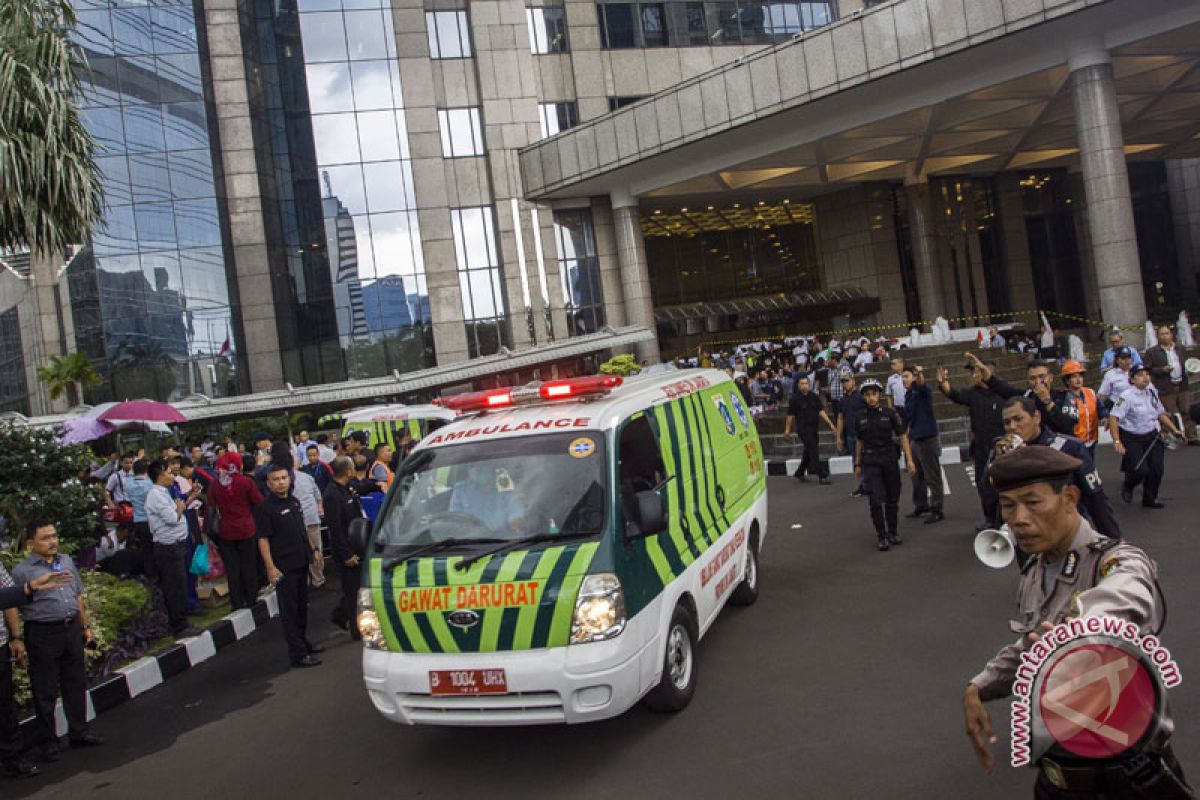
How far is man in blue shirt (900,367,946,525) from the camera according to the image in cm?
1012

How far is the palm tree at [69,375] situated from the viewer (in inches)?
1185

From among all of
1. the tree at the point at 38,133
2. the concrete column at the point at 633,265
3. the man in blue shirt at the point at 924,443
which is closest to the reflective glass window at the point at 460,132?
the concrete column at the point at 633,265

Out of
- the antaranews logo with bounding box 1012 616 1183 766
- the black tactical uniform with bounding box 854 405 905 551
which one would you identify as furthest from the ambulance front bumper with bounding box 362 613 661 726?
the black tactical uniform with bounding box 854 405 905 551

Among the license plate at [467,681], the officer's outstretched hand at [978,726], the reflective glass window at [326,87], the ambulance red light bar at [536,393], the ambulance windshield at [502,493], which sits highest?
the reflective glass window at [326,87]

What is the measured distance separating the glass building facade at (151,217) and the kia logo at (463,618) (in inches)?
1198

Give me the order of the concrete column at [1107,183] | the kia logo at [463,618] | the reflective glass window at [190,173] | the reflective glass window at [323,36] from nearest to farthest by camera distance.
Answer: the kia logo at [463,618] < the concrete column at [1107,183] < the reflective glass window at [190,173] < the reflective glass window at [323,36]

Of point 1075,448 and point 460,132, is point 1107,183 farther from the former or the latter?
point 460,132

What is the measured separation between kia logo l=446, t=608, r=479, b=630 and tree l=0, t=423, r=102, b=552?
5.40 m

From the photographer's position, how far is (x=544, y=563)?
16.7 ft

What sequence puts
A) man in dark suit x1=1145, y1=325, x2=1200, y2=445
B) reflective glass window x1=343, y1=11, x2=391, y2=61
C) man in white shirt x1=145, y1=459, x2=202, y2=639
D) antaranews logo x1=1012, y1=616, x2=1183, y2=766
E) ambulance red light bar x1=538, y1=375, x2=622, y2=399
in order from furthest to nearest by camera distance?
1. reflective glass window x1=343, y1=11, x2=391, y2=61
2. man in dark suit x1=1145, y1=325, x2=1200, y2=445
3. man in white shirt x1=145, y1=459, x2=202, y2=639
4. ambulance red light bar x1=538, y1=375, x2=622, y2=399
5. antaranews logo x1=1012, y1=616, x2=1183, y2=766

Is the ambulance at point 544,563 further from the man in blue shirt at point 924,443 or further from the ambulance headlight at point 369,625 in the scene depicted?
the man in blue shirt at point 924,443

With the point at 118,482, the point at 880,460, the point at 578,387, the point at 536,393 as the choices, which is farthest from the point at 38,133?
the point at 880,460

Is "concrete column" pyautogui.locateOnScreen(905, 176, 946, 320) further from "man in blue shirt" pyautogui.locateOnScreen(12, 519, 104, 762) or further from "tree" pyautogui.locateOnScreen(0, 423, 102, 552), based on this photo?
"man in blue shirt" pyautogui.locateOnScreen(12, 519, 104, 762)

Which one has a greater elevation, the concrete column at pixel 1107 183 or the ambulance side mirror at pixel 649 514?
the concrete column at pixel 1107 183
